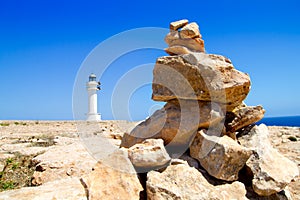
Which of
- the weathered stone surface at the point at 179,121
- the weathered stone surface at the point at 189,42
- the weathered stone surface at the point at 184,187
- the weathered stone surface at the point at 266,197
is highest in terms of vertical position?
the weathered stone surface at the point at 189,42

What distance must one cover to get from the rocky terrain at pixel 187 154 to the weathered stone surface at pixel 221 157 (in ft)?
0.09

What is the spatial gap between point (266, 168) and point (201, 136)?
1.98m

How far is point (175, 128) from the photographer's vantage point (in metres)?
7.70

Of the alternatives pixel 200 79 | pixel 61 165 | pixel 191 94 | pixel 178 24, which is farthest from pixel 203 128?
pixel 61 165

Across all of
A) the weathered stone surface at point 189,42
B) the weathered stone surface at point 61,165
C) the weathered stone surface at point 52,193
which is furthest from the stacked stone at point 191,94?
the weathered stone surface at point 52,193

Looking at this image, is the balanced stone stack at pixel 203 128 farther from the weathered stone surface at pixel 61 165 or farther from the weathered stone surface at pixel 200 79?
the weathered stone surface at pixel 61 165

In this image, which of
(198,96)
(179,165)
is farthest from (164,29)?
(179,165)

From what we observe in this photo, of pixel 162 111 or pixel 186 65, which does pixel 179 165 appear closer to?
pixel 162 111

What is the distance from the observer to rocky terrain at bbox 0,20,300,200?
632 cm

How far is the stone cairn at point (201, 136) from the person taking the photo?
261 inches

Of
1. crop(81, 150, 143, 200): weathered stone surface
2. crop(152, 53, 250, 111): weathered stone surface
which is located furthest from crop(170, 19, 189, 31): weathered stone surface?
crop(81, 150, 143, 200): weathered stone surface

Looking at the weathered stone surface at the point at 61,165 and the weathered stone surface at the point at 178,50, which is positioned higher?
the weathered stone surface at the point at 178,50

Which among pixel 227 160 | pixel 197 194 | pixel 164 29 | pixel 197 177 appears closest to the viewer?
pixel 197 194

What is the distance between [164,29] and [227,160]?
16.4ft
